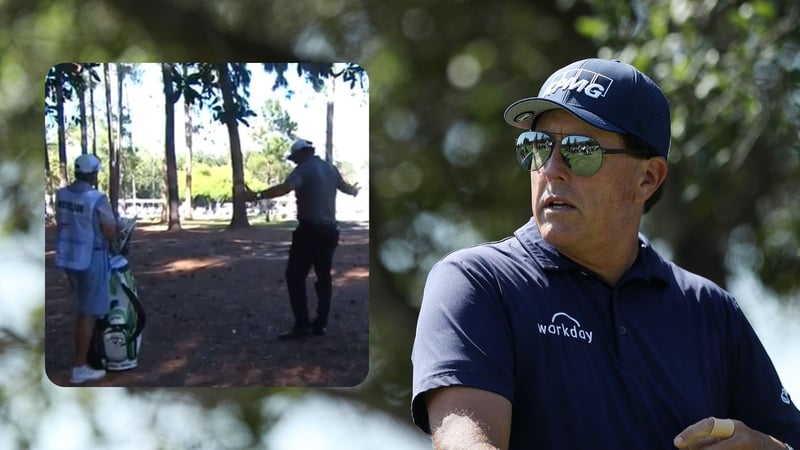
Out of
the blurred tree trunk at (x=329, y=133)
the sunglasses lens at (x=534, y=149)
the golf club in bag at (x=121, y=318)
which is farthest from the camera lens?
the golf club in bag at (x=121, y=318)

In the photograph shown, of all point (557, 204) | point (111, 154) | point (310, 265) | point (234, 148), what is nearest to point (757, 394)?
point (557, 204)

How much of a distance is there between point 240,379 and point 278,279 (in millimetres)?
348

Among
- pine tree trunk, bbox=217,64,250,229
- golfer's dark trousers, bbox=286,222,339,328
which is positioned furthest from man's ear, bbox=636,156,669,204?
pine tree trunk, bbox=217,64,250,229

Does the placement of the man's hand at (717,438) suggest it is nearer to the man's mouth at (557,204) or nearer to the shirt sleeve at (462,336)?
the shirt sleeve at (462,336)

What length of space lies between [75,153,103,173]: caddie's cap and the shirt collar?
206 cm

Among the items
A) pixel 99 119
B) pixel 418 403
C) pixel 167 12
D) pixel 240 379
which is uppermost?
pixel 167 12

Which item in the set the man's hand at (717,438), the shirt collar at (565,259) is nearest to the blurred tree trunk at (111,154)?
the shirt collar at (565,259)

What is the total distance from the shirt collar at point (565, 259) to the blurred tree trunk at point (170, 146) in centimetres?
198

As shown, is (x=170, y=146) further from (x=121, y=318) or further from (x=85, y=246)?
(x=121, y=318)

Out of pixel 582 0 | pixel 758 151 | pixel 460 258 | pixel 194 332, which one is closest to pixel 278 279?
pixel 194 332

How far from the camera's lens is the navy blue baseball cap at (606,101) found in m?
2.96

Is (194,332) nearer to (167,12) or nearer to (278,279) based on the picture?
(278,279)

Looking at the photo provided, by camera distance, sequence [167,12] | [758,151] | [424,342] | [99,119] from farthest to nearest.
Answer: [167,12], [758,151], [99,119], [424,342]

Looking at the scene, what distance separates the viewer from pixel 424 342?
8.92 feet
